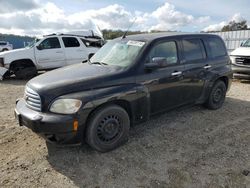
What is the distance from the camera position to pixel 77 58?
11578mm

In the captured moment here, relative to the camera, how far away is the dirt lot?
323 cm

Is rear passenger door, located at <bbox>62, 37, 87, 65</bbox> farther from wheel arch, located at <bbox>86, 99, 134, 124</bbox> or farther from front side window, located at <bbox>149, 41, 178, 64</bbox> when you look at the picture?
wheel arch, located at <bbox>86, 99, 134, 124</bbox>

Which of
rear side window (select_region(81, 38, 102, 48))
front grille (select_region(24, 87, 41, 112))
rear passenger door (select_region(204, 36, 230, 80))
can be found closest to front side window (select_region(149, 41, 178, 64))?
A: rear passenger door (select_region(204, 36, 230, 80))

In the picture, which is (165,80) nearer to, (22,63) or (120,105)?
(120,105)

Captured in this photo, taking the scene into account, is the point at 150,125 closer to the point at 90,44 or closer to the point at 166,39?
the point at 166,39

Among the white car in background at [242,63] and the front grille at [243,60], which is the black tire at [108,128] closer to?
the white car in background at [242,63]

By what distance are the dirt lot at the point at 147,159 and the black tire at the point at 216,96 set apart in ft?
2.25

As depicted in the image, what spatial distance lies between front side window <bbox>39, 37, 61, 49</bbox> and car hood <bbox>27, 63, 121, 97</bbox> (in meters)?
7.19

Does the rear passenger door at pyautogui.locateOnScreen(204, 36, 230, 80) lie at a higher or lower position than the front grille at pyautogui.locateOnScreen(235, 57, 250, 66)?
higher

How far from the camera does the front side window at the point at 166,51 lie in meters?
4.40

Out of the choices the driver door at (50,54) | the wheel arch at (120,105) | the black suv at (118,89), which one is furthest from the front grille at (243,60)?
the driver door at (50,54)

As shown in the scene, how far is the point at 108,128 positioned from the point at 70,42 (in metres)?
8.52

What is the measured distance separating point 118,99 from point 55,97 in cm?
91

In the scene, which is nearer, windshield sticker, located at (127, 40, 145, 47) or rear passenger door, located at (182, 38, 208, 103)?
windshield sticker, located at (127, 40, 145, 47)
